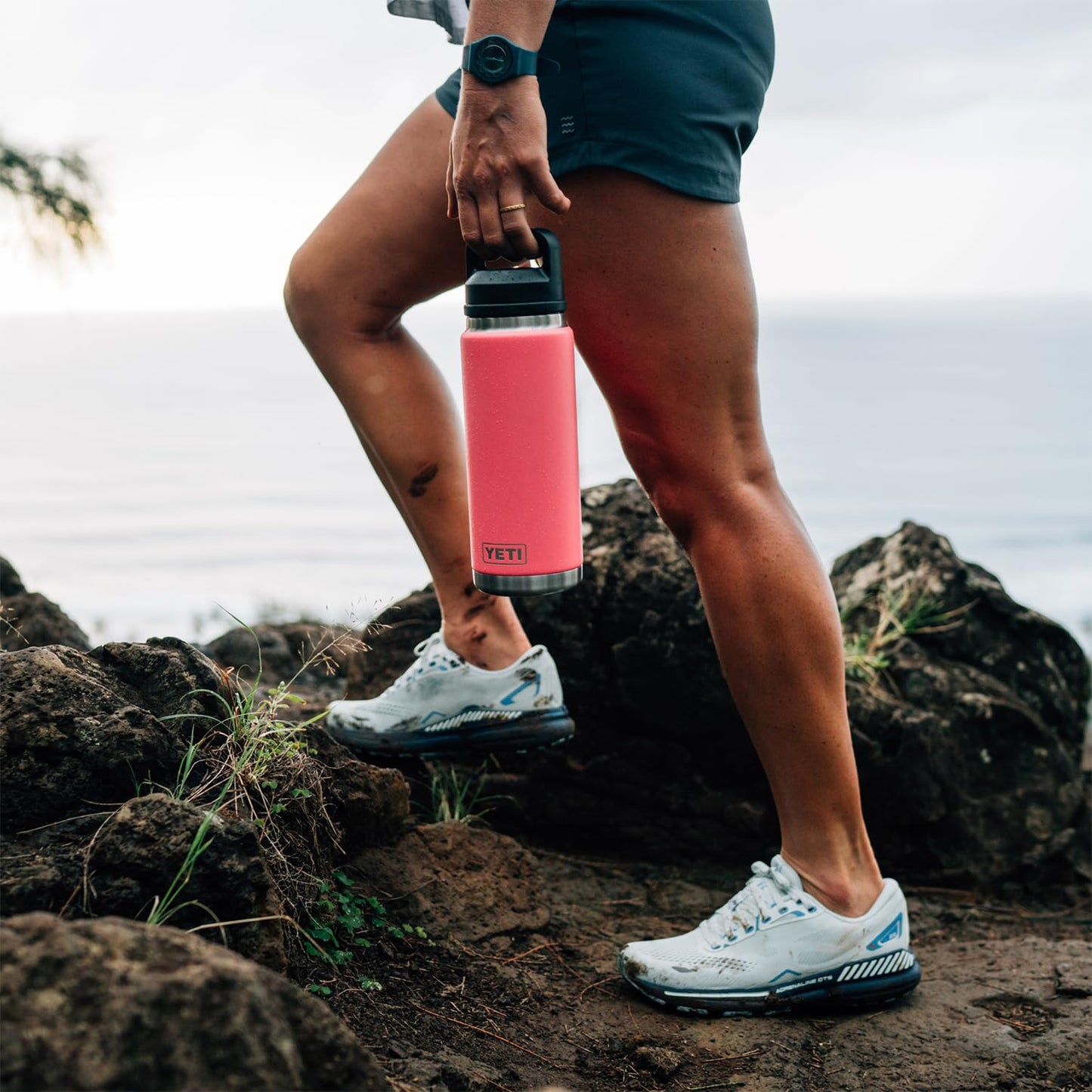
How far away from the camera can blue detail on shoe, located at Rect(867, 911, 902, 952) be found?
218 cm

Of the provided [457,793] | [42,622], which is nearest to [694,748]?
[457,793]

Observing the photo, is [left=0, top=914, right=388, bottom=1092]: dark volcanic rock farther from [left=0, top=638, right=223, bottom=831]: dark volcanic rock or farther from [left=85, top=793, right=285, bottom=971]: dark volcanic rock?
[left=0, top=638, right=223, bottom=831]: dark volcanic rock

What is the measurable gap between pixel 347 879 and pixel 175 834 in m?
0.67

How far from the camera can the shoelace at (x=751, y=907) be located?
2213mm

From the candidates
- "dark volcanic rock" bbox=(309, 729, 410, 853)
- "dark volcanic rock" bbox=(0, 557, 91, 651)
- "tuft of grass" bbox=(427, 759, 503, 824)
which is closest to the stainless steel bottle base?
"dark volcanic rock" bbox=(309, 729, 410, 853)

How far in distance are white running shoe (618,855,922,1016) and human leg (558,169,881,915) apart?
0.13 feet

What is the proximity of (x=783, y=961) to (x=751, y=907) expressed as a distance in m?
0.12

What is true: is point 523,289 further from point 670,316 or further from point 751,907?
point 751,907

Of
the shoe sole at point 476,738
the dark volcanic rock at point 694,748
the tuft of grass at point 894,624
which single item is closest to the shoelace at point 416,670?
the shoe sole at point 476,738

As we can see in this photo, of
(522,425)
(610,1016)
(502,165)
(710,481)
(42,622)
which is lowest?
(610,1016)

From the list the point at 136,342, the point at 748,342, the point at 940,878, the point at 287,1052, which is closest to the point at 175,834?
the point at 287,1052

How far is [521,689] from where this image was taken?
2619mm

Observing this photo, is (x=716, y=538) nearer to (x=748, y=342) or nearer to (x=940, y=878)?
(x=748, y=342)

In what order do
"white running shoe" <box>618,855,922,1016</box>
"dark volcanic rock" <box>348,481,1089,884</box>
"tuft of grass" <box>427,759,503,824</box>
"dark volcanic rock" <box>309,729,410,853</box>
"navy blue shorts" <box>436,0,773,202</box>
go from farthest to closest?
"dark volcanic rock" <box>348,481,1089,884</box> → "tuft of grass" <box>427,759,503,824</box> → "dark volcanic rock" <box>309,729,410,853</box> → "white running shoe" <box>618,855,922,1016</box> → "navy blue shorts" <box>436,0,773,202</box>
